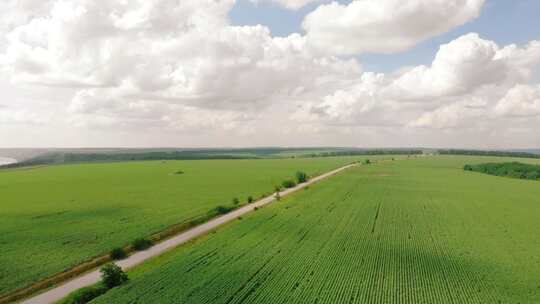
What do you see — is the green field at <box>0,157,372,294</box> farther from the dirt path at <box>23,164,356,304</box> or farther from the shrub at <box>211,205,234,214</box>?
the dirt path at <box>23,164,356,304</box>

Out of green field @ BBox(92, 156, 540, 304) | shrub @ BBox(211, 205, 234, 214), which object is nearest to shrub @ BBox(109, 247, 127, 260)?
green field @ BBox(92, 156, 540, 304)

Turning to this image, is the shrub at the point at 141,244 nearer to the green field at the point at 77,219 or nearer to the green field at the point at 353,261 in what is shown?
the green field at the point at 77,219

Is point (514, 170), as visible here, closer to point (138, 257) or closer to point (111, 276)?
point (138, 257)

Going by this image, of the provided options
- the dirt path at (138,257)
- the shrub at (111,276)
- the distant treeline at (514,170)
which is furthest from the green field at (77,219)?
the distant treeline at (514,170)

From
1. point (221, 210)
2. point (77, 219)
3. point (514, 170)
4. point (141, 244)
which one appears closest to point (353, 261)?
point (141, 244)

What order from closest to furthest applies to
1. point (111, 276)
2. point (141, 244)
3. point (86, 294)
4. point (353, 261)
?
point (86, 294) < point (111, 276) < point (353, 261) < point (141, 244)

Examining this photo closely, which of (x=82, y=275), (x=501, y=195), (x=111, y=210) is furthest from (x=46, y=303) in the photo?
(x=501, y=195)
